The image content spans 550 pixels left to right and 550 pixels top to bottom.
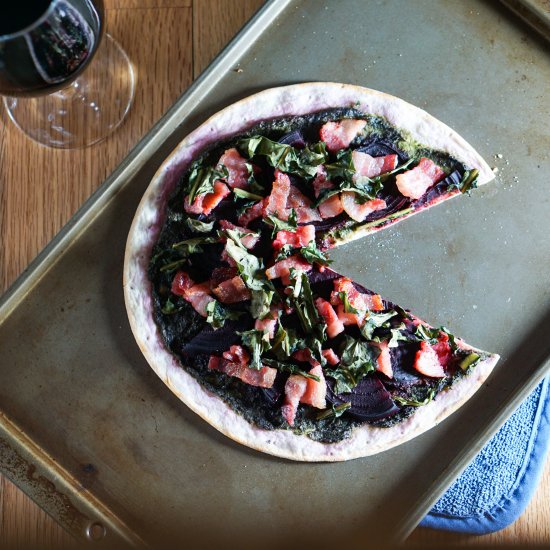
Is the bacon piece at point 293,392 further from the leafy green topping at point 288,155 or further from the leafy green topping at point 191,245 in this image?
the leafy green topping at point 288,155

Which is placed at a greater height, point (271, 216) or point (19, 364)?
point (271, 216)

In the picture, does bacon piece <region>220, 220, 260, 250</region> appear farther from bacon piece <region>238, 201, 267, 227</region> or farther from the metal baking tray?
the metal baking tray

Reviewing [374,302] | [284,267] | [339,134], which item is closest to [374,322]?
[374,302]

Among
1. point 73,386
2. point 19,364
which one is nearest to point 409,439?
point 73,386

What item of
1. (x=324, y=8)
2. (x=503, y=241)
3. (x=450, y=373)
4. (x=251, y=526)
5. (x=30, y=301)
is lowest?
(x=251, y=526)

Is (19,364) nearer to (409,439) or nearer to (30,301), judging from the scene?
(30,301)

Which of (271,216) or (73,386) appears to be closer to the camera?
(271,216)
